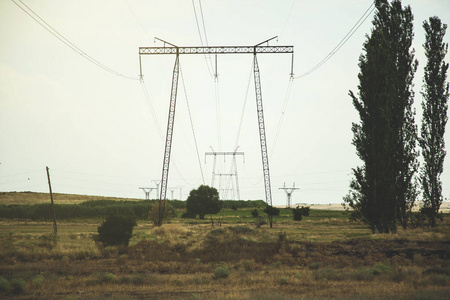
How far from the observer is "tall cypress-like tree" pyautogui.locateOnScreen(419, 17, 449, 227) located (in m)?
43.7

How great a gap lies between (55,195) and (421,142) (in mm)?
146246

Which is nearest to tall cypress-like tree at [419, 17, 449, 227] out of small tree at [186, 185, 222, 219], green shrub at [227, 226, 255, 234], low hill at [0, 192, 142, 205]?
green shrub at [227, 226, 255, 234]

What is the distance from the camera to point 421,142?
45.5 m

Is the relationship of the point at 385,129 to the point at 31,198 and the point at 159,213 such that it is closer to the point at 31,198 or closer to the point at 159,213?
the point at 159,213

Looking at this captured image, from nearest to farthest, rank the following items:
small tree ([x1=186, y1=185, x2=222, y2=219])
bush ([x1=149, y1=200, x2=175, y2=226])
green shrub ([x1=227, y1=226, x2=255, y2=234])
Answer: green shrub ([x1=227, y1=226, x2=255, y2=234]) < bush ([x1=149, y1=200, x2=175, y2=226]) < small tree ([x1=186, y1=185, x2=222, y2=219])

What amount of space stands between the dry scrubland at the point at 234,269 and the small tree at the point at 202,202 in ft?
184

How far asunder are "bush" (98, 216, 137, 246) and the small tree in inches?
2389

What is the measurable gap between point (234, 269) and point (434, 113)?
35.1 metres

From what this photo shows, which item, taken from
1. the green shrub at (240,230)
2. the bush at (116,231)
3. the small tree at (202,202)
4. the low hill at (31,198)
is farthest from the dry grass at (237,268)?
the low hill at (31,198)

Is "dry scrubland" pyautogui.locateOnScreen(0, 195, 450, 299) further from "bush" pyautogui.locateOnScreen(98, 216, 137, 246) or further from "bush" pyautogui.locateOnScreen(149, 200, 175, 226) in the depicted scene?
"bush" pyautogui.locateOnScreen(149, 200, 175, 226)

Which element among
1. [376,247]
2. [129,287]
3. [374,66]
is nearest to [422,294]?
[129,287]

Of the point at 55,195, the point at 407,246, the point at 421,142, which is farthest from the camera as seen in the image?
the point at 55,195

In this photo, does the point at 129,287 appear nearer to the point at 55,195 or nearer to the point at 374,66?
the point at 374,66

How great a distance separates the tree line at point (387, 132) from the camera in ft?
116
